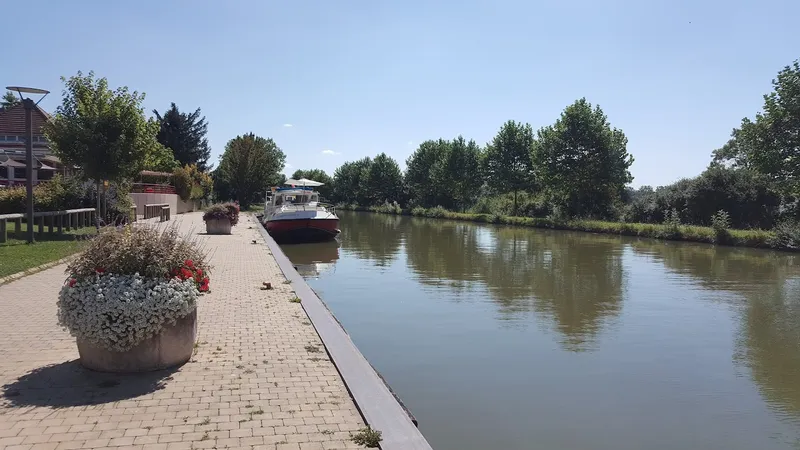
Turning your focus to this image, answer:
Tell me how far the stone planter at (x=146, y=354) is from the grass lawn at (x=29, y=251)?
4.61 metres

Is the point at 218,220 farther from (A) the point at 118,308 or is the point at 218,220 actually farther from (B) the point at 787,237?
(B) the point at 787,237

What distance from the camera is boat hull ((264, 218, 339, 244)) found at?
79.0 feet

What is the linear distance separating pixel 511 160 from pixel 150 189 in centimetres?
2977

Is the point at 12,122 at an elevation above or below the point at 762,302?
above

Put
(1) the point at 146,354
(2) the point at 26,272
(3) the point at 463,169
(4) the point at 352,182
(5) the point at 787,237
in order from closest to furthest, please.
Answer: (1) the point at 146,354, (2) the point at 26,272, (5) the point at 787,237, (3) the point at 463,169, (4) the point at 352,182

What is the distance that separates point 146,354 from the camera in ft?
17.0

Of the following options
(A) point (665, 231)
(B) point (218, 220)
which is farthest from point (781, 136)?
(B) point (218, 220)

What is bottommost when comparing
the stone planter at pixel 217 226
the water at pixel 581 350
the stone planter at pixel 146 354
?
the water at pixel 581 350

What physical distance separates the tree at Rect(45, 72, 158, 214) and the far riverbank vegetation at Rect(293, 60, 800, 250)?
2514 centimetres

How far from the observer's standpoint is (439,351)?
25.6ft

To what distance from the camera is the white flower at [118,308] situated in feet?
16.1

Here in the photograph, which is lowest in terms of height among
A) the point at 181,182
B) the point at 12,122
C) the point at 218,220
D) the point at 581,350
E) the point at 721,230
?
the point at 581,350

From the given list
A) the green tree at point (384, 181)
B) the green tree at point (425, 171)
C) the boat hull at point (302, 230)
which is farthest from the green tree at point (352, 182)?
the boat hull at point (302, 230)

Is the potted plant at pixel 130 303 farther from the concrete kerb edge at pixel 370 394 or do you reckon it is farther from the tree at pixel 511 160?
the tree at pixel 511 160
